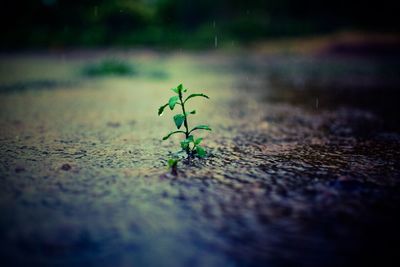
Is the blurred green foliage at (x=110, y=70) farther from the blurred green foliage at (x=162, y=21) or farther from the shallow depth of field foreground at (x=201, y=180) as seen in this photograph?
the blurred green foliage at (x=162, y=21)

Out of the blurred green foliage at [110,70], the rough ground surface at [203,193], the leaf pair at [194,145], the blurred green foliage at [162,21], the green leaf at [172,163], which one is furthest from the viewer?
the blurred green foliage at [162,21]

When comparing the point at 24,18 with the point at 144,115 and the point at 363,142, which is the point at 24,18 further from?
the point at 363,142

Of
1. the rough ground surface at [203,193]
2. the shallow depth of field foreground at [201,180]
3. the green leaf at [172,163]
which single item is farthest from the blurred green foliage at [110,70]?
the green leaf at [172,163]

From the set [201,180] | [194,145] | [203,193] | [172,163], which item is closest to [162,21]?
[194,145]

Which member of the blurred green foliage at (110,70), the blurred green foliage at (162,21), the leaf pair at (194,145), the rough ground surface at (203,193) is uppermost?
the blurred green foliage at (162,21)

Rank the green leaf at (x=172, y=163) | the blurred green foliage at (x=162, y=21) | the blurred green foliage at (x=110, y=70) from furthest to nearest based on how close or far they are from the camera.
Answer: the blurred green foliage at (x=162, y=21), the blurred green foliage at (x=110, y=70), the green leaf at (x=172, y=163)
